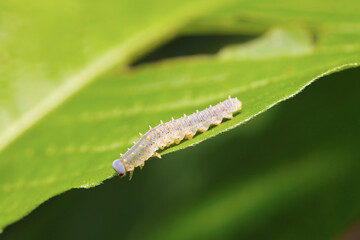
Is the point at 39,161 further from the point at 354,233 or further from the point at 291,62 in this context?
the point at 354,233

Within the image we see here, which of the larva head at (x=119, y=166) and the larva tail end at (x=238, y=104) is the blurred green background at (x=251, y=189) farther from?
Answer: the larva head at (x=119, y=166)

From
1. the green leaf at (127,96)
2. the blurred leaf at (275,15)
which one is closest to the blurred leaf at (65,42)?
the green leaf at (127,96)

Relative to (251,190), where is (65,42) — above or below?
above

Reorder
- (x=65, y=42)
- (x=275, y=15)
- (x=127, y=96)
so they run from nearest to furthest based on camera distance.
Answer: (x=127, y=96)
(x=65, y=42)
(x=275, y=15)

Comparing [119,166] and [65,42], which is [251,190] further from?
[65,42]

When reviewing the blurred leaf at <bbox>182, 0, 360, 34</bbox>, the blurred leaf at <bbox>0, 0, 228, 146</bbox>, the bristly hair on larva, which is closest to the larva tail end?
the bristly hair on larva

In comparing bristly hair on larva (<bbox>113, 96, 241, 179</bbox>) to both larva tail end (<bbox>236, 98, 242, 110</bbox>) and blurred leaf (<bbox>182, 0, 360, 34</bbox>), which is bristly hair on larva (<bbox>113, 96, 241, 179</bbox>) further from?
blurred leaf (<bbox>182, 0, 360, 34</bbox>)

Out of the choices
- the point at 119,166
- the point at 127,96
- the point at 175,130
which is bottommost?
the point at 119,166

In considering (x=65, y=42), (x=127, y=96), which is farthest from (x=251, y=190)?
(x=65, y=42)
